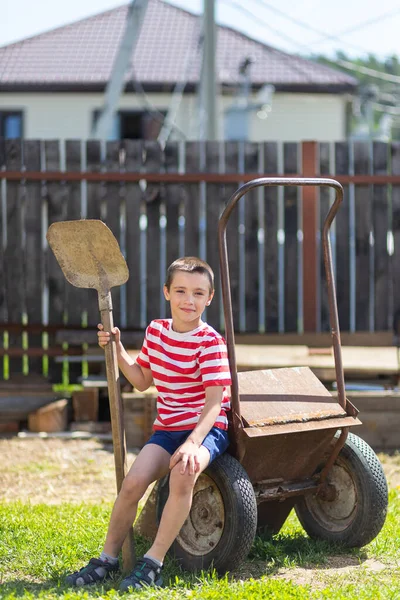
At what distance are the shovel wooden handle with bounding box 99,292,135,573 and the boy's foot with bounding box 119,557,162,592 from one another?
0.51ft

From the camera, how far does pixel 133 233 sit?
6.98 metres

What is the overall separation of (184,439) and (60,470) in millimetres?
2111

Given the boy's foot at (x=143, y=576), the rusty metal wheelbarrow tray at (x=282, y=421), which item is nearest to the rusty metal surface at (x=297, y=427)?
the rusty metal wheelbarrow tray at (x=282, y=421)

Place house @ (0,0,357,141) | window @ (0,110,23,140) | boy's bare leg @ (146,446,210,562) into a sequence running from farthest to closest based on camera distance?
window @ (0,110,23,140) < house @ (0,0,357,141) < boy's bare leg @ (146,446,210,562)

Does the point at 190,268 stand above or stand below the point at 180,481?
above

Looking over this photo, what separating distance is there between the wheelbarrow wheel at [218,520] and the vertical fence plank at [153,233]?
349 cm

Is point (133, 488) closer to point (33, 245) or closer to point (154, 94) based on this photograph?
point (33, 245)

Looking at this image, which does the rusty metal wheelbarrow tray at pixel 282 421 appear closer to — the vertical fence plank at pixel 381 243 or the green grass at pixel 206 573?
the green grass at pixel 206 573

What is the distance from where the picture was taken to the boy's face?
137 inches

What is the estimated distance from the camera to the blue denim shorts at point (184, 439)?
11.0ft

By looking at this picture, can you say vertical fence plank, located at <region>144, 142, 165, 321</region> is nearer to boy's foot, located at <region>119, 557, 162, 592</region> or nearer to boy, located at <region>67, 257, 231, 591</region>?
boy, located at <region>67, 257, 231, 591</region>

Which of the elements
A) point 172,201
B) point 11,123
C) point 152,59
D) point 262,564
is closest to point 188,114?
point 152,59

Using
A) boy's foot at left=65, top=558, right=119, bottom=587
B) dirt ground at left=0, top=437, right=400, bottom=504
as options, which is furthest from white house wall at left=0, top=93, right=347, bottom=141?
boy's foot at left=65, top=558, right=119, bottom=587

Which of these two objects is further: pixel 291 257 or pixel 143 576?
pixel 291 257
